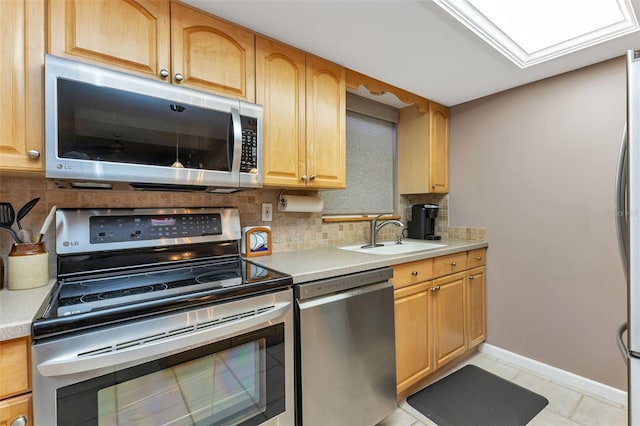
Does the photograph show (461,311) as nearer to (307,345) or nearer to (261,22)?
(307,345)

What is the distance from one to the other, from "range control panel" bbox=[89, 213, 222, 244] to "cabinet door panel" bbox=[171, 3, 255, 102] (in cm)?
65

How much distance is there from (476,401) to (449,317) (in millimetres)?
503

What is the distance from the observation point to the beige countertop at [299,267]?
2.54 feet

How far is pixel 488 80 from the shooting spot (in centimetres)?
210

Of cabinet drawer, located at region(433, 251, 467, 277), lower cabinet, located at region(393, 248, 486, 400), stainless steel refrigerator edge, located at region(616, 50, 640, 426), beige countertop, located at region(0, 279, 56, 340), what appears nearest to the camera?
beige countertop, located at region(0, 279, 56, 340)

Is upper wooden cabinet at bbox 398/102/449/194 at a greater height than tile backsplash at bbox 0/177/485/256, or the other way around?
upper wooden cabinet at bbox 398/102/449/194

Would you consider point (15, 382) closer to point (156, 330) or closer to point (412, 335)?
point (156, 330)

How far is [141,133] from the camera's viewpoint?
3.85ft

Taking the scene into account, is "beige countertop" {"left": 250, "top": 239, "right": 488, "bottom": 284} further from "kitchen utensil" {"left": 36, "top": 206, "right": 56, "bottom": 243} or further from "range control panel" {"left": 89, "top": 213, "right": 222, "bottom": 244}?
"kitchen utensil" {"left": 36, "top": 206, "right": 56, "bottom": 243}

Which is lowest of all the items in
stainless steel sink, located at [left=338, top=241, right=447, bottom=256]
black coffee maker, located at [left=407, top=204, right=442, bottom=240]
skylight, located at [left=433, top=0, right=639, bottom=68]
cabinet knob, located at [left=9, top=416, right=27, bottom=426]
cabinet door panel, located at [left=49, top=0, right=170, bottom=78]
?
cabinet knob, located at [left=9, top=416, right=27, bottom=426]

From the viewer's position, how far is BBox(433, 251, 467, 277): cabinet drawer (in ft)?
6.45

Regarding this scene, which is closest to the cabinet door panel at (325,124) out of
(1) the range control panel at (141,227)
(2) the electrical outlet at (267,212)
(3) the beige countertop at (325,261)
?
(2) the electrical outlet at (267,212)

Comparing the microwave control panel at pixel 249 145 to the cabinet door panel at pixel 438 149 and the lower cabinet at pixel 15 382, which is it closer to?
the lower cabinet at pixel 15 382

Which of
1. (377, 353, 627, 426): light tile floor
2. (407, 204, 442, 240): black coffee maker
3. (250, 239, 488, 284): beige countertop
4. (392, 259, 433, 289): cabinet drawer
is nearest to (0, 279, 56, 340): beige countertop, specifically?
(250, 239, 488, 284): beige countertop
